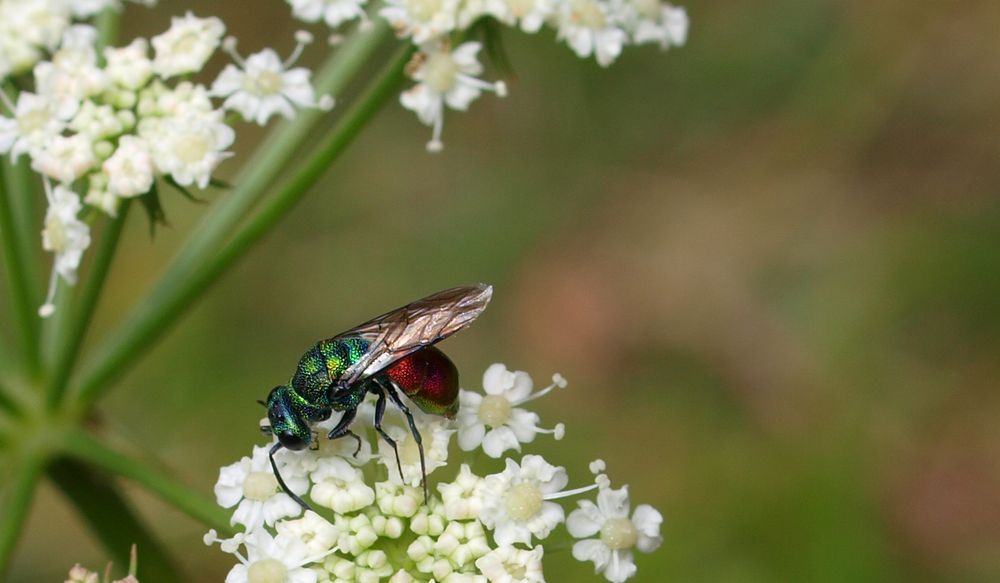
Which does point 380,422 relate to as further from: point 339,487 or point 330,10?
point 330,10

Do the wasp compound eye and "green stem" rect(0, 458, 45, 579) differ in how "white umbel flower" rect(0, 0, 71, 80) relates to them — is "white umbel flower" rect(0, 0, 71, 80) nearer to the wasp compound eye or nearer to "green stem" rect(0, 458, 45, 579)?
"green stem" rect(0, 458, 45, 579)

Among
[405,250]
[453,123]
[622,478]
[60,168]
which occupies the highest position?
[60,168]

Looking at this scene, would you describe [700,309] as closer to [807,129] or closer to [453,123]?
[807,129]

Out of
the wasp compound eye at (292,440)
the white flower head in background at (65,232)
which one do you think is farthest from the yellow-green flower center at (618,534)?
the white flower head in background at (65,232)

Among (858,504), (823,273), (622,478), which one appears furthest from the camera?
(823,273)

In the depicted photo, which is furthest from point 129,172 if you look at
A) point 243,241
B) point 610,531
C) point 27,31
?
point 610,531

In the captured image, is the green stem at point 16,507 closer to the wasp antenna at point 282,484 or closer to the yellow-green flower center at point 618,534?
the wasp antenna at point 282,484

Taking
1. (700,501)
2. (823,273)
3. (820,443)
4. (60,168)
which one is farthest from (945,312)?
(60,168)
